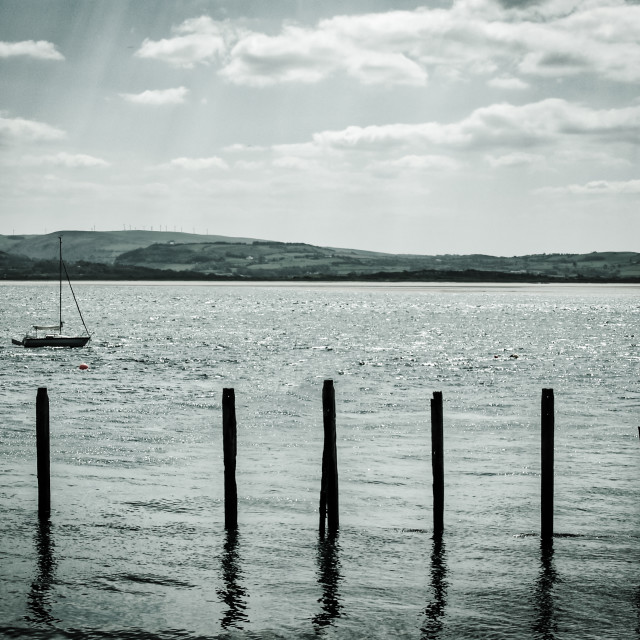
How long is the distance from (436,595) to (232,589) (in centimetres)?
317

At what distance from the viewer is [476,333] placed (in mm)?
111312

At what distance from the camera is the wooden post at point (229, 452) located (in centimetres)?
1795

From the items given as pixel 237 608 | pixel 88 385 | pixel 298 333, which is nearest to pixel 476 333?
pixel 298 333

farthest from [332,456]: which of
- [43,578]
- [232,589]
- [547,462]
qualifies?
[43,578]

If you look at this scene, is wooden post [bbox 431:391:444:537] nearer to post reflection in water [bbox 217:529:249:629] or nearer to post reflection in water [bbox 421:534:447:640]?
post reflection in water [bbox 421:534:447:640]

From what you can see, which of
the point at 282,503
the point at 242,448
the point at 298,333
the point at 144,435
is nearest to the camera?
the point at 282,503

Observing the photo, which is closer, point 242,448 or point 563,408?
point 242,448

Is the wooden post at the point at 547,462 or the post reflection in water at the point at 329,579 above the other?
the wooden post at the point at 547,462

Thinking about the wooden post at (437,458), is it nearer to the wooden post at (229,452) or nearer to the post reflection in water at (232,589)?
the wooden post at (229,452)

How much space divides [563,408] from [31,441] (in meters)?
21.7

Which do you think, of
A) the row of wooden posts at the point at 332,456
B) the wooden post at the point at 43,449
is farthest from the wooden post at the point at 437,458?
the wooden post at the point at 43,449

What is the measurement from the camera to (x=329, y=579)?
15805 millimetres

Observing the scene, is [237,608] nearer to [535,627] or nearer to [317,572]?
[317,572]

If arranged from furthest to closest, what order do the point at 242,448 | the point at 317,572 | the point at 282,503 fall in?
the point at 242,448 → the point at 282,503 → the point at 317,572
